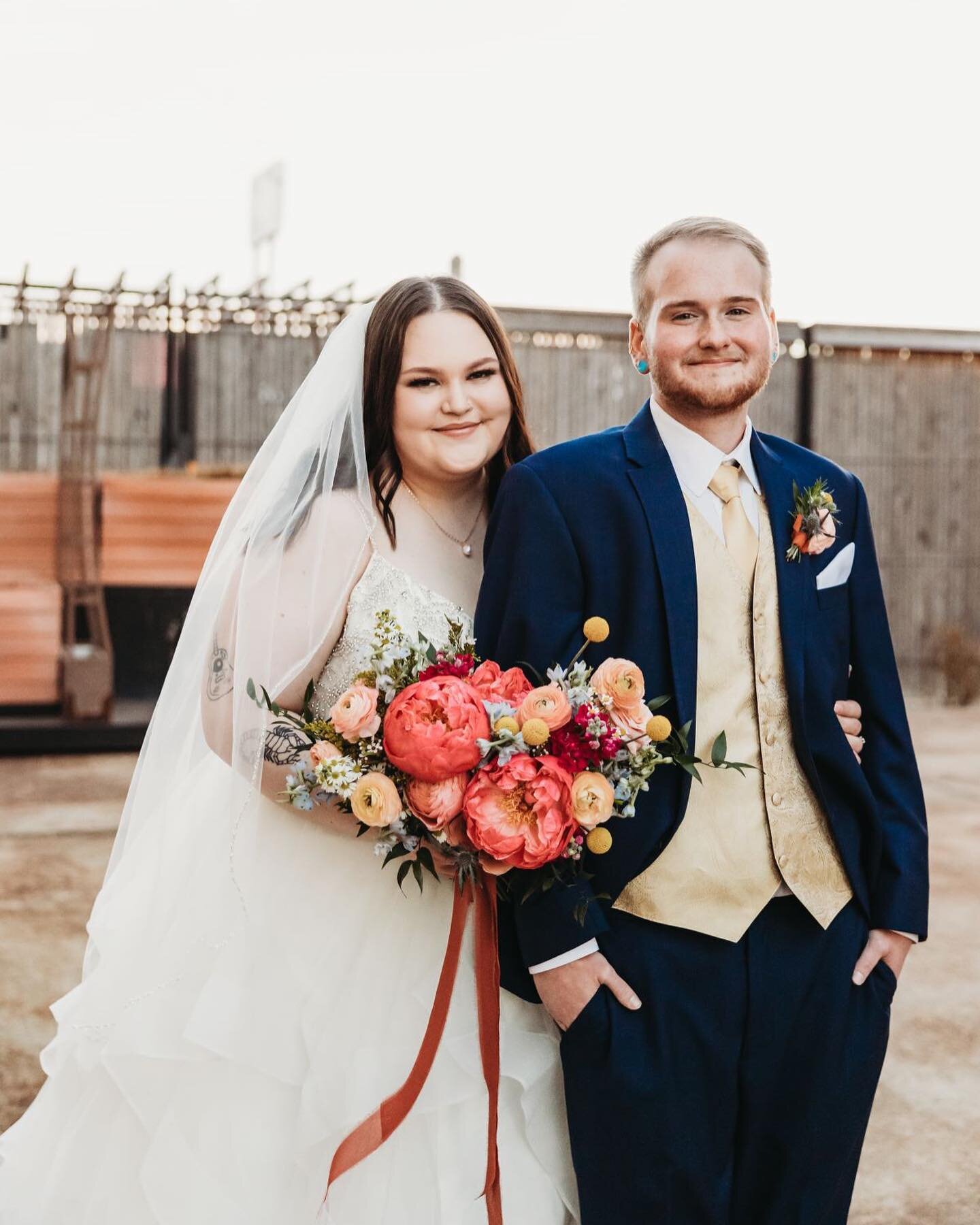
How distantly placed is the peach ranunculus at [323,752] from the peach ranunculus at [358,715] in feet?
0.09

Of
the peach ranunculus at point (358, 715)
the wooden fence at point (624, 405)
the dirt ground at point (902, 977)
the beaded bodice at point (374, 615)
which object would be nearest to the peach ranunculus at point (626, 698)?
the peach ranunculus at point (358, 715)

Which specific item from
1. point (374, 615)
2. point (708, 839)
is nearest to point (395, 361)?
point (374, 615)

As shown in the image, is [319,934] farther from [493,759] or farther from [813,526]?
[813,526]

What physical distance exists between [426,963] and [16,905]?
322 centimetres

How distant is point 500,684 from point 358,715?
21 cm

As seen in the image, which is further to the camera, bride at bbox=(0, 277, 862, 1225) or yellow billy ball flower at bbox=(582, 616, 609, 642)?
bride at bbox=(0, 277, 862, 1225)

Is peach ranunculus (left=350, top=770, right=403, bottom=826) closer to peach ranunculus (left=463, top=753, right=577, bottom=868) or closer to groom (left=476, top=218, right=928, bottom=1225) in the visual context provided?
peach ranunculus (left=463, top=753, right=577, bottom=868)

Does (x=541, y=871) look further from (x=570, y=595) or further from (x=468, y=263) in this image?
(x=468, y=263)

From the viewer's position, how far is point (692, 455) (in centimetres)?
210

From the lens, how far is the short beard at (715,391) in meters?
2.02

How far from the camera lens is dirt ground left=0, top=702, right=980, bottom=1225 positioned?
3.12m

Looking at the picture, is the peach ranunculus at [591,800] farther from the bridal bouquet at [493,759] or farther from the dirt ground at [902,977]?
the dirt ground at [902,977]

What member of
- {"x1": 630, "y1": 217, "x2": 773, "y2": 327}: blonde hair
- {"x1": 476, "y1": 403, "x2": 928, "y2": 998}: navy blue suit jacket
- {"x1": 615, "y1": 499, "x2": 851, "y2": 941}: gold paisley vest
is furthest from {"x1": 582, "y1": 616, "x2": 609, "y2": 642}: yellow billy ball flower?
{"x1": 630, "y1": 217, "x2": 773, "y2": 327}: blonde hair

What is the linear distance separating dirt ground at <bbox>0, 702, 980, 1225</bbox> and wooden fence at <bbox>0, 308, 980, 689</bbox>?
8.29ft
